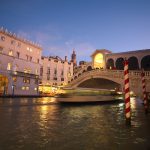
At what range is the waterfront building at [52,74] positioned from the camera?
54.4 metres

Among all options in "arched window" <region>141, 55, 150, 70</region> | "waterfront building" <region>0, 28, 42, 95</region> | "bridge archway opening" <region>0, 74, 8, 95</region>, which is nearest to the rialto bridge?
"arched window" <region>141, 55, 150, 70</region>

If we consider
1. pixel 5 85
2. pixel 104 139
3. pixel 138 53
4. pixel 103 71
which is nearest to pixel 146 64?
pixel 138 53

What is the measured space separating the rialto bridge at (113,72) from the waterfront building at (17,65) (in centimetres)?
1142

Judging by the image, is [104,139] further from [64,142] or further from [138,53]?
[138,53]

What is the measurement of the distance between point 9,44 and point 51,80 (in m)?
20.3

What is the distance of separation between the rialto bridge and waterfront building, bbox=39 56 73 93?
1363 centimetres

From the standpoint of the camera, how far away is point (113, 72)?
28.1 m

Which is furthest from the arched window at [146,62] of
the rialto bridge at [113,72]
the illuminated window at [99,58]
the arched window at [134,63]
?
the illuminated window at [99,58]

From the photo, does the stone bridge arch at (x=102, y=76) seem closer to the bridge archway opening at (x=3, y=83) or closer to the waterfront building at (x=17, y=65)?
the waterfront building at (x=17, y=65)

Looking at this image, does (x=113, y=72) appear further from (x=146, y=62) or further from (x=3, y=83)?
(x=3, y=83)

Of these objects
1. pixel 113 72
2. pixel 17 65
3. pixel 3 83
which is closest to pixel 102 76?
pixel 113 72

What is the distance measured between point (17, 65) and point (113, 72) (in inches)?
869

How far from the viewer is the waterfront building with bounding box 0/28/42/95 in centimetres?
3728

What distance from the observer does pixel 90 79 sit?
3278cm
